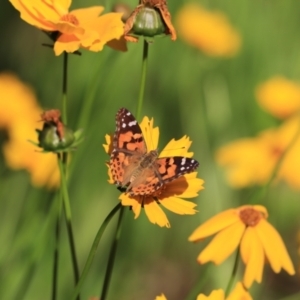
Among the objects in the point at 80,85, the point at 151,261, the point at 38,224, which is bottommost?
the point at 151,261

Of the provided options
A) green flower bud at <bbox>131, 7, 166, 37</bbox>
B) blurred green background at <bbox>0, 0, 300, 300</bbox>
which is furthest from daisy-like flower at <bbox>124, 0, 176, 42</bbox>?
blurred green background at <bbox>0, 0, 300, 300</bbox>

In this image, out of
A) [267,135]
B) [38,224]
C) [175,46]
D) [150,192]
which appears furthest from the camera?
[175,46]

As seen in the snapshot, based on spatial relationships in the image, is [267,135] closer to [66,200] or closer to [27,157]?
[27,157]

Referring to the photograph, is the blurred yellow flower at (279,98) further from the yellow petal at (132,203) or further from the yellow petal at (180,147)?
the yellow petal at (132,203)

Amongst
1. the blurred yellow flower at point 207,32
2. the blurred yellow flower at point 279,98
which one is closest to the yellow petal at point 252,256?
the blurred yellow flower at point 279,98

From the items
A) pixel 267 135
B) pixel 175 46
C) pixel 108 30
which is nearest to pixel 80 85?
pixel 175 46

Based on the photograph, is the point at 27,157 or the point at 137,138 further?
the point at 27,157

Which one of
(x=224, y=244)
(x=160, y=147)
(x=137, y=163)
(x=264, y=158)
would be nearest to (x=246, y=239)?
(x=224, y=244)
